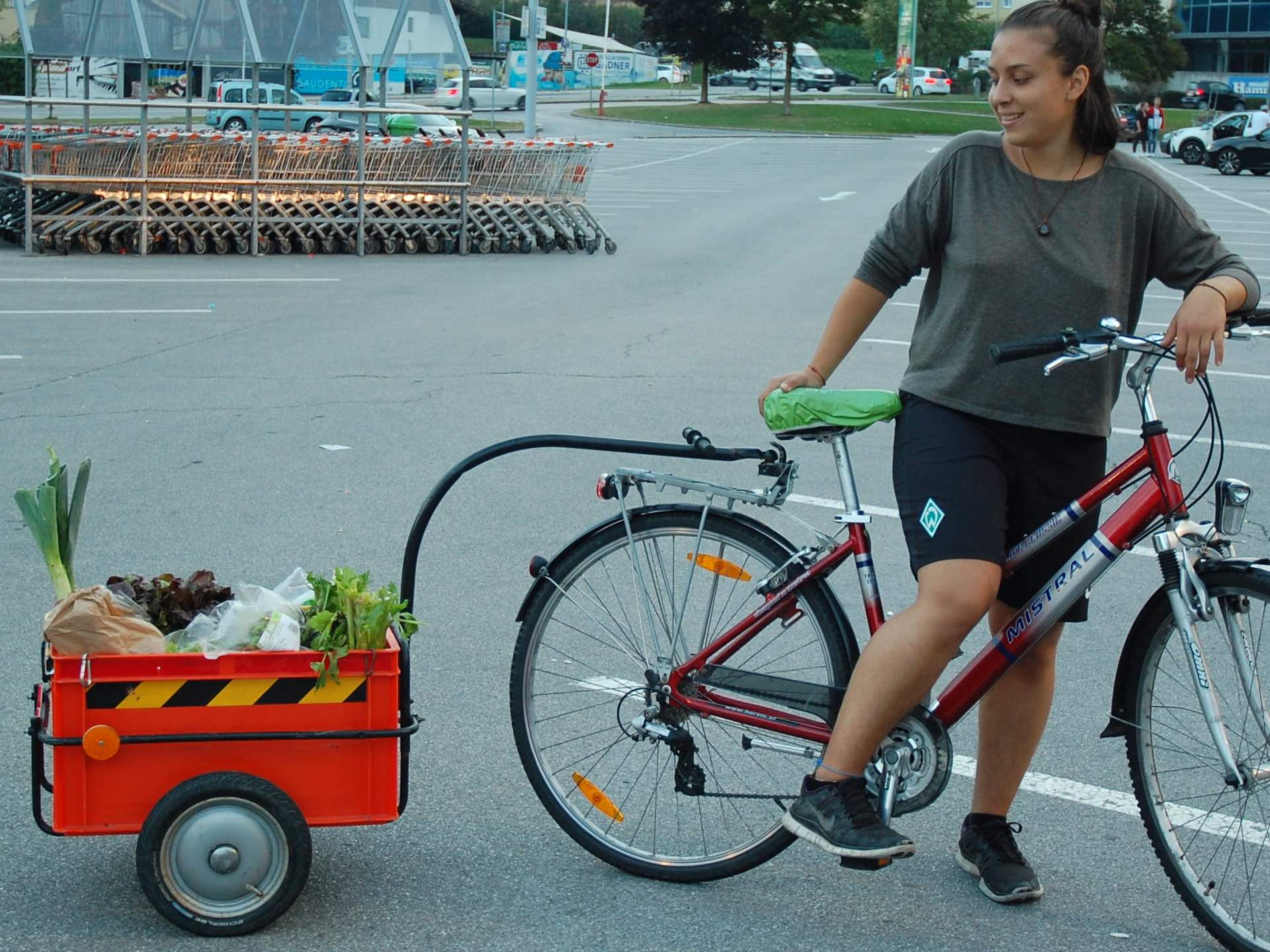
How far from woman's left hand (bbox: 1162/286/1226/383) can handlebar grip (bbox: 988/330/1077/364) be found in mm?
210

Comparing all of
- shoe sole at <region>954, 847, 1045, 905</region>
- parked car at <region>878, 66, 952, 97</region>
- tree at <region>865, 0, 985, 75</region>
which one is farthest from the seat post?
tree at <region>865, 0, 985, 75</region>

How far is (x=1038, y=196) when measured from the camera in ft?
10.9

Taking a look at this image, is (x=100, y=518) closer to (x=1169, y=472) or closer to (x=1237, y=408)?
(x=1169, y=472)

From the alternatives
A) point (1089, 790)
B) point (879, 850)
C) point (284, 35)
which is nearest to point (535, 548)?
point (1089, 790)

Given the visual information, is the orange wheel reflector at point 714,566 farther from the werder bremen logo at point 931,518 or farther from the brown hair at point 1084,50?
the brown hair at point 1084,50

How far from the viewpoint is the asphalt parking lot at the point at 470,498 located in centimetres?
353

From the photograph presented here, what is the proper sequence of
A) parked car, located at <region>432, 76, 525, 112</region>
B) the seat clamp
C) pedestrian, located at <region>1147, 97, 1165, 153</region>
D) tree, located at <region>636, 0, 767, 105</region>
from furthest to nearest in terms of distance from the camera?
tree, located at <region>636, 0, 767, 105</region> → parked car, located at <region>432, 76, 525, 112</region> → pedestrian, located at <region>1147, 97, 1165, 153</region> → the seat clamp

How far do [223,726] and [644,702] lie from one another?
3.15 feet

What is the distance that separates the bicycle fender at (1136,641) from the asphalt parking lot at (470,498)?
45 cm

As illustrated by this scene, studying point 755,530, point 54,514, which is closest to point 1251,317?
point 755,530

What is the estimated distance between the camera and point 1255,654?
3250mm

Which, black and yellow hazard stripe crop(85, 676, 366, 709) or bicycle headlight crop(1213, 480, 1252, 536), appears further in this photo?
black and yellow hazard stripe crop(85, 676, 366, 709)

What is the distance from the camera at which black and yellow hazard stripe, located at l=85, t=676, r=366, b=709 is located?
11.0ft

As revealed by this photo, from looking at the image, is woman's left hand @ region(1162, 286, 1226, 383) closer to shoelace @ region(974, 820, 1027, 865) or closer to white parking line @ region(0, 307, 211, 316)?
shoelace @ region(974, 820, 1027, 865)
